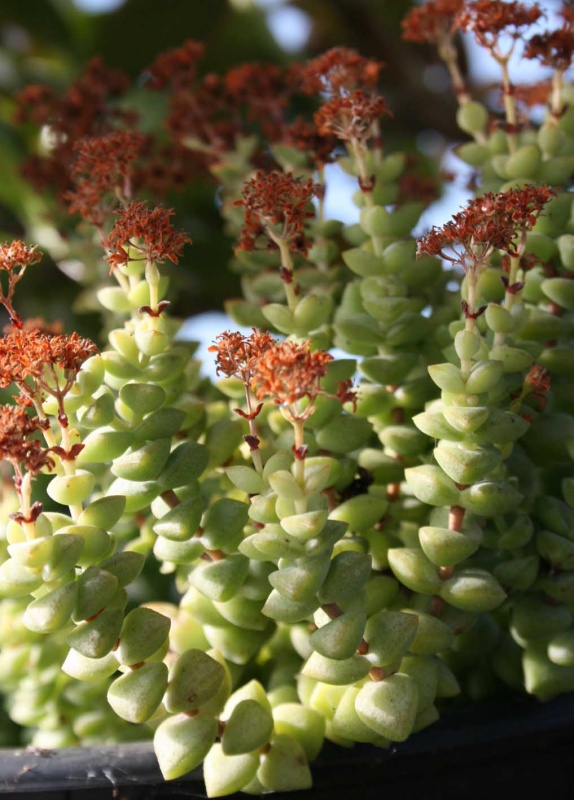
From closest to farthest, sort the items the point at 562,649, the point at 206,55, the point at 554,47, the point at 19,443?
the point at 19,443 → the point at 562,649 → the point at 554,47 → the point at 206,55

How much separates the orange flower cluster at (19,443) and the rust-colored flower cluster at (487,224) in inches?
8.8

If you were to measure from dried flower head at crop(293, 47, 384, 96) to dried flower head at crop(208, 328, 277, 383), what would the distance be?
0.24 m

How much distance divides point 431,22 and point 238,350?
41cm

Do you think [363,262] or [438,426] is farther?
[363,262]

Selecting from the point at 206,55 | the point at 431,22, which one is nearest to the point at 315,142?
the point at 431,22

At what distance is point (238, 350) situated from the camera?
0.44m

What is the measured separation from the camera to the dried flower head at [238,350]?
1.44ft

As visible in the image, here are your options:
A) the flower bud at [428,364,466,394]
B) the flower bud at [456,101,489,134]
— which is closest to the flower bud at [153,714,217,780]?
the flower bud at [428,364,466,394]

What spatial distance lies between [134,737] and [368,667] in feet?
0.80

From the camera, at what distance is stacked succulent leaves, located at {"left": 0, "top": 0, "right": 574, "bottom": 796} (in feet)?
1.42

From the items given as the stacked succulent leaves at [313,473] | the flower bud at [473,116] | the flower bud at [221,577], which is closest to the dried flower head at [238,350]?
the stacked succulent leaves at [313,473]

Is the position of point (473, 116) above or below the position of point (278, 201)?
above

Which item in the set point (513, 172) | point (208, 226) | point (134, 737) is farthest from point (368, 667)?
point (208, 226)

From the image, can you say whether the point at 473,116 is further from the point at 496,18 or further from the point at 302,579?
the point at 302,579
